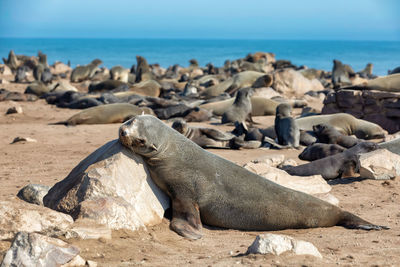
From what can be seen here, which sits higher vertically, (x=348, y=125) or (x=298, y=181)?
(x=298, y=181)

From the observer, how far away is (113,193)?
14.3ft

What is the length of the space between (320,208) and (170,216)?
4.43 ft

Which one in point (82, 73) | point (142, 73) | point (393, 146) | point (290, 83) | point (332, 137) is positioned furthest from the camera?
point (82, 73)

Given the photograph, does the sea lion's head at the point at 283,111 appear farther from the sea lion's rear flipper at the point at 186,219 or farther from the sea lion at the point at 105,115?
the sea lion's rear flipper at the point at 186,219

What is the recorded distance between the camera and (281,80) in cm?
1838

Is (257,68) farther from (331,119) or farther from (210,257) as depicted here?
(210,257)

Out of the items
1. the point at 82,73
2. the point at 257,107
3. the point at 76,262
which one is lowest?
the point at 82,73

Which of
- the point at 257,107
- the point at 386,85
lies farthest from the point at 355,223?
the point at 257,107

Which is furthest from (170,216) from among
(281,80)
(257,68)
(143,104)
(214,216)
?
(257,68)

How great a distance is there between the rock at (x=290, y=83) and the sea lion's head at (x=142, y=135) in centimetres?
1376

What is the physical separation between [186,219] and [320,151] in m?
4.10

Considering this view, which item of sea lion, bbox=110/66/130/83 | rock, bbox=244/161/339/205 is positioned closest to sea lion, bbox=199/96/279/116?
rock, bbox=244/161/339/205

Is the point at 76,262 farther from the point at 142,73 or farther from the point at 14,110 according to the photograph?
the point at 142,73

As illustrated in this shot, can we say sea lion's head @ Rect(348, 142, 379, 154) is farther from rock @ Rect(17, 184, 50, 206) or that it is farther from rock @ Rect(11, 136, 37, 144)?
rock @ Rect(11, 136, 37, 144)
